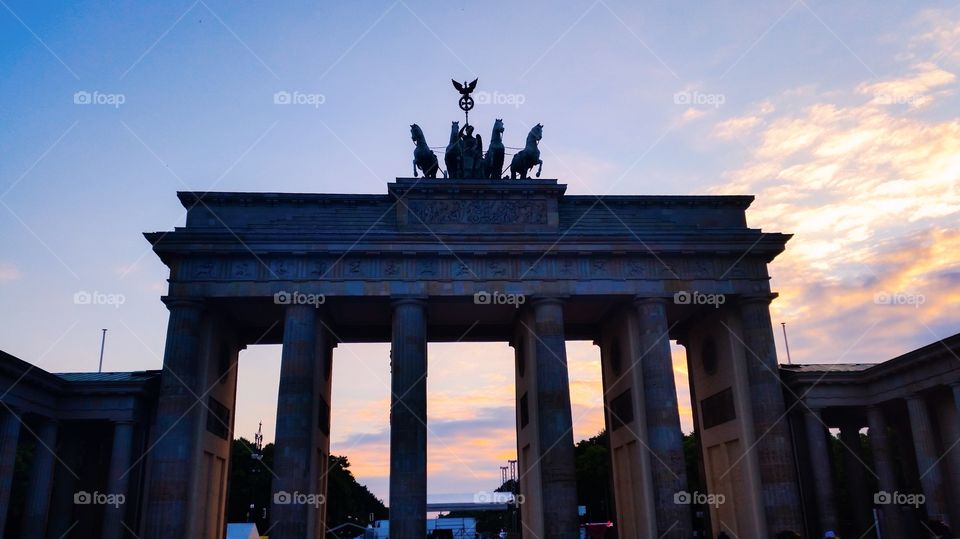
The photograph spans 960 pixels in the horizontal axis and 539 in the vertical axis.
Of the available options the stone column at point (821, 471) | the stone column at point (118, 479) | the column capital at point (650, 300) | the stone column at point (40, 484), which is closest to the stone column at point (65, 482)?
the stone column at point (40, 484)

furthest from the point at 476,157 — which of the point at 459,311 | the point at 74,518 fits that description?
the point at 74,518

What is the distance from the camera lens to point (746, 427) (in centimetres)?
3266

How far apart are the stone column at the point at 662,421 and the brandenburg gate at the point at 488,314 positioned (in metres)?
0.07

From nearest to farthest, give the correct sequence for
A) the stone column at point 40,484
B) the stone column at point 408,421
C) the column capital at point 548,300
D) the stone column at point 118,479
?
the stone column at point 40,484, the stone column at point 408,421, the stone column at point 118,479, the column capital at point 548,300

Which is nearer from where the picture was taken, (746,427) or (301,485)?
Result: (301,485)

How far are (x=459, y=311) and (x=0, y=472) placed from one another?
67.0 ft

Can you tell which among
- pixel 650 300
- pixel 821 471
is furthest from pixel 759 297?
pixel 821 471

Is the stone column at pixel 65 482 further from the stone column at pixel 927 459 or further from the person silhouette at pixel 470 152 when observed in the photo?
the stone column at pixel 927 459

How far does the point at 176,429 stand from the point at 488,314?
15.6 metres

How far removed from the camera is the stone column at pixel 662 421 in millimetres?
30094

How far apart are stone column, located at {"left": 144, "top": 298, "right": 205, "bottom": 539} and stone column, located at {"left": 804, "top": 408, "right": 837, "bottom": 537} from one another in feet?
91.8

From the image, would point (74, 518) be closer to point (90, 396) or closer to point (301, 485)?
point (90, 396)

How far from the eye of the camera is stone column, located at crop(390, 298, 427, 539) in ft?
96.1

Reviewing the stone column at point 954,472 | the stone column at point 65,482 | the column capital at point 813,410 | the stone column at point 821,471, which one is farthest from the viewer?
the column capital at point 813,410
